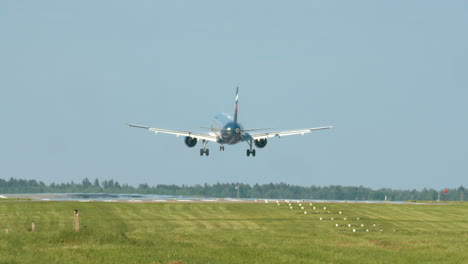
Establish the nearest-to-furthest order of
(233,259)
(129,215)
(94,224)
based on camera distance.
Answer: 1. (233,259)
2. (94,224)
3. (129,215)

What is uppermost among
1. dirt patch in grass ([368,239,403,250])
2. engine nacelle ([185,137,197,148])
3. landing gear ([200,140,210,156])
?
engine nacelle ([185,137,197,148])

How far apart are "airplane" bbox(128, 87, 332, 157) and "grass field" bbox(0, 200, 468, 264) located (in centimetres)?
1326

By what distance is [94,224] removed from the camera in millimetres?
75438

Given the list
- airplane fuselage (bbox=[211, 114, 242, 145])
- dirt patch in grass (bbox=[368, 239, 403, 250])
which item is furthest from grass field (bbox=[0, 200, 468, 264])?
airplane fuselage (bbox=[211, 114, 242, 145])

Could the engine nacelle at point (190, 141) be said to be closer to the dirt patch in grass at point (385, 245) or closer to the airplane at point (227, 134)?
the airplane at point (227, 134)

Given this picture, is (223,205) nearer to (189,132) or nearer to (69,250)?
(189,132)

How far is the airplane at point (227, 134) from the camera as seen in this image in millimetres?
110875

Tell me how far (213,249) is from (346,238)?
15.0 m

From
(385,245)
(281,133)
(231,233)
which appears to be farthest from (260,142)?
(385,245)

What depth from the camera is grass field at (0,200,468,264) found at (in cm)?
4772

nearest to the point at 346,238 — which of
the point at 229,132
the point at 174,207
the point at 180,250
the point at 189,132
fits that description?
the point at 180,250

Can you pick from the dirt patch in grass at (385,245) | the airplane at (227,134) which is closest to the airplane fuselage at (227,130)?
the airplane at (227,134)

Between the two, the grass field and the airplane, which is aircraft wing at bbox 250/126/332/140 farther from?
the grass field

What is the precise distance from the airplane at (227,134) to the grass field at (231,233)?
13.3 metres
